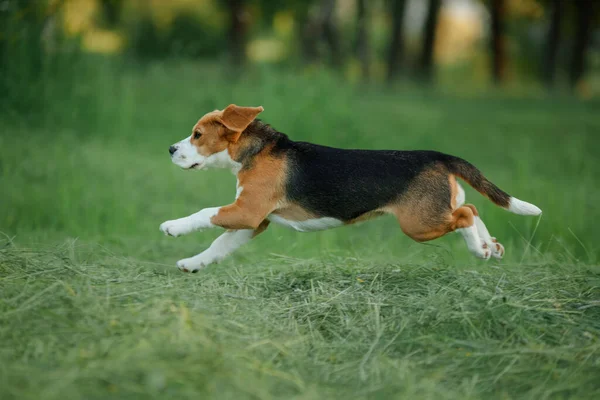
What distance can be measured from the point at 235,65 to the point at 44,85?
12.8 metres

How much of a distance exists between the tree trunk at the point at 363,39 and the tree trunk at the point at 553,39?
22.0 ft

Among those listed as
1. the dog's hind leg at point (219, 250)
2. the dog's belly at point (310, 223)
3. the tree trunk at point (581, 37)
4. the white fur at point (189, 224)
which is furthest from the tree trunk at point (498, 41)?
the white fur at point (189, 224)

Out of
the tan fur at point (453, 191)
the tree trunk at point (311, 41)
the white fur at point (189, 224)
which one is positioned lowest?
the white fur at point (189, 224)

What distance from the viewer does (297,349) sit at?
4.75m

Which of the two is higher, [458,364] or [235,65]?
[235,65]

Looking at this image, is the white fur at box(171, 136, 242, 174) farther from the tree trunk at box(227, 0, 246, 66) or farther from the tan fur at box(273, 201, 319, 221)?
the tree trunk at box(227, 0, 246, 66)

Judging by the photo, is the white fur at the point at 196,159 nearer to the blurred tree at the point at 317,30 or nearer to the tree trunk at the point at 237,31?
the blurred tree at the point at 317,30

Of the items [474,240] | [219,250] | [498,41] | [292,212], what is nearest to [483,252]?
[474,240]

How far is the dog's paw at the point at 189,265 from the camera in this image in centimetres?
603

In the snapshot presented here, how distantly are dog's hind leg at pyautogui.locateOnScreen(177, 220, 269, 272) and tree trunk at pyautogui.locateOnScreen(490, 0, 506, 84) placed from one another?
22240 mm

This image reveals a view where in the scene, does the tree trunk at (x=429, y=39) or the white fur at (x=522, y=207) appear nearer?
the white fur at (x=522, y=207)

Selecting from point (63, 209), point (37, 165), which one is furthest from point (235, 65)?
point (63, 209)

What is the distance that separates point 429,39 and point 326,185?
73.3 feet

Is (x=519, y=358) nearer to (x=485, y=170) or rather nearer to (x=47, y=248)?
(x=47, y=248)
